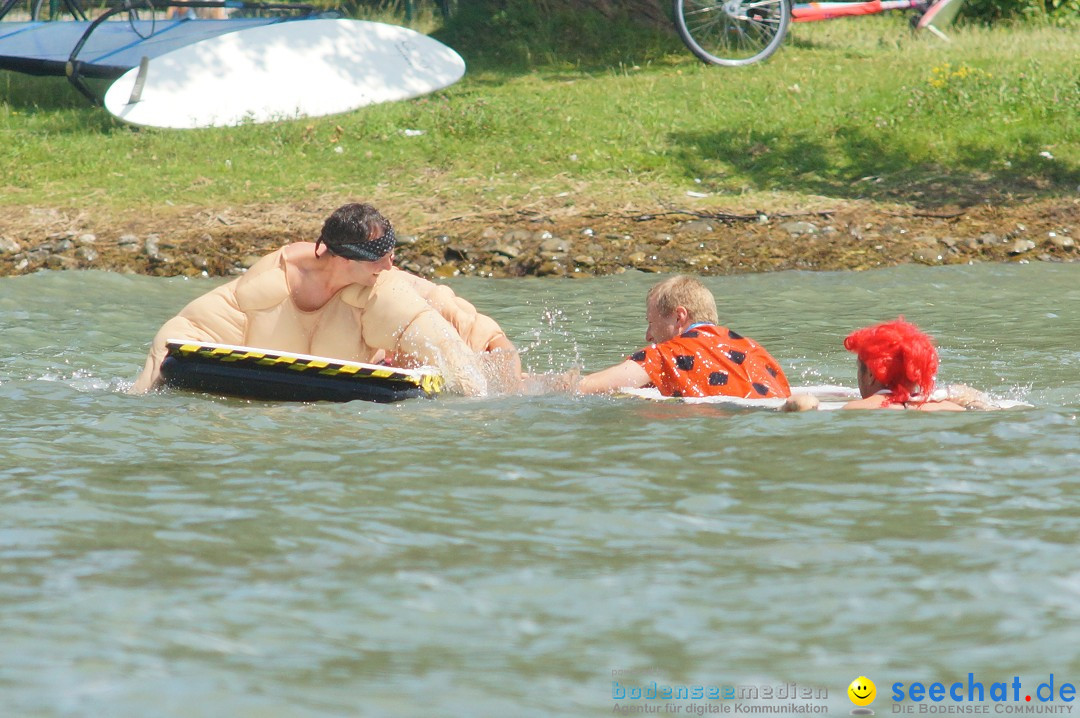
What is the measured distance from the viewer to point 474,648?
3.95m

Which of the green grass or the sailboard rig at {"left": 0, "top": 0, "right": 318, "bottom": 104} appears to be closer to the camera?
the green grass

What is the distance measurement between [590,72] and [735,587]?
14.3 meters

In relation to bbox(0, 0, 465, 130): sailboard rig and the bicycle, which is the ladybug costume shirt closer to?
bbox(0, 0, 465, 130): sailboard rig

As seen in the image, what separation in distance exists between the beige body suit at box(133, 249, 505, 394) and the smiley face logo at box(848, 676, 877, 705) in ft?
12.4

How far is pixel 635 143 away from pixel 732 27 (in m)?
3.56

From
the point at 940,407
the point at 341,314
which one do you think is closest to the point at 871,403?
the point at 940,407

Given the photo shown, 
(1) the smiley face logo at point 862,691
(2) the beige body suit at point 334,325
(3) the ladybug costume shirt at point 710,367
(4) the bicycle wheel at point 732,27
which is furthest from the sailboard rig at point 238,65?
(1) the smiley face logo at point 862,691

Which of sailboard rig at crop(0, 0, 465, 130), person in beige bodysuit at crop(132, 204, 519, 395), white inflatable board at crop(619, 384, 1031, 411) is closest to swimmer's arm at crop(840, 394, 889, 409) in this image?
white inflatable board at crop(619, 384, 1031, 411)

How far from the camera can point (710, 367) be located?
7074mm

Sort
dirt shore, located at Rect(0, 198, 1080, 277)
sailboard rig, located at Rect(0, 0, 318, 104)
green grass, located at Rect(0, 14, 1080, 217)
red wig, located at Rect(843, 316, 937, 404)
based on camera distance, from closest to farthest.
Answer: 1. red wig, located at Rect(843, 316, 937, 404)
2. dirt shore, located at Rect(0, 198, 1080, 277)
3. green grass, located at Rect(0, 14, 1080, 217)
4. sailboard rig, located at Rect(0, 0, 318, 104)

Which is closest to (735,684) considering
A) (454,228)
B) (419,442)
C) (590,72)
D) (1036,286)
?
(419,442)

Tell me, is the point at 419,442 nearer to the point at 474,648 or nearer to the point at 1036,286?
the point at 474,648

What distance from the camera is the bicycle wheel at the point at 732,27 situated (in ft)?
56.4

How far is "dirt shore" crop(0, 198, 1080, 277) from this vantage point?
12.5 metres
